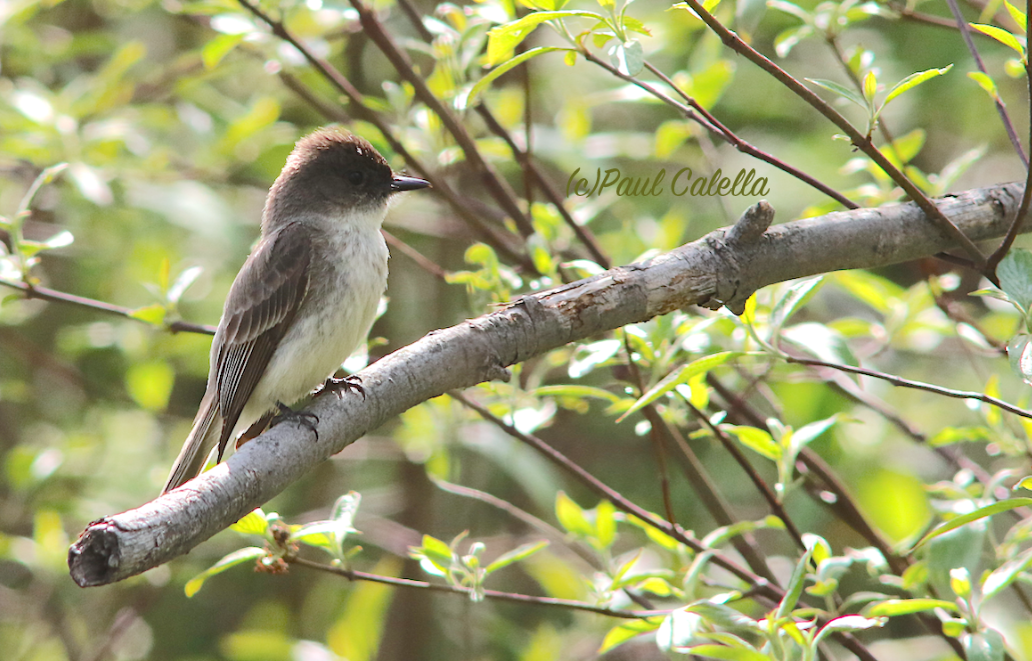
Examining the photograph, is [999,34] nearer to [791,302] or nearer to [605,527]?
[791,302]

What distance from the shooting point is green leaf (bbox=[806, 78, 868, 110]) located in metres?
2.08

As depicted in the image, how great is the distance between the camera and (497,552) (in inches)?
201

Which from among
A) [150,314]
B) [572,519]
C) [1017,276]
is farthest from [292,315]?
[1017,276]

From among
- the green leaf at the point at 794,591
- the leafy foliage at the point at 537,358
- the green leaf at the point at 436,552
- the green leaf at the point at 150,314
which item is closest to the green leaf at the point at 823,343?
the leafy foliage at the point at 537,358

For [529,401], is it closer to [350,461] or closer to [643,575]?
[643,575]

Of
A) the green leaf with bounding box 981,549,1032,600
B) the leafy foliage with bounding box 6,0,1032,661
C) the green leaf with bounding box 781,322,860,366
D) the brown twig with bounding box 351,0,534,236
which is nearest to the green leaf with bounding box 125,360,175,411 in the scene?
the leafy foliage with bounding box 6,0,1032,661

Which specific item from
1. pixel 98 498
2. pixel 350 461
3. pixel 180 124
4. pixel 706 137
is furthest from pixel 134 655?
pixel 706 137

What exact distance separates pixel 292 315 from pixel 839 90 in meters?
2.02

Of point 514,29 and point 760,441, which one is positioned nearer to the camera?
point 514,29

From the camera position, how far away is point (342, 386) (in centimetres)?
294

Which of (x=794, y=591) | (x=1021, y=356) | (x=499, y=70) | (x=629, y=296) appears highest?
(x=499, y=70)

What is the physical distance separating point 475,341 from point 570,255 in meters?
1.41

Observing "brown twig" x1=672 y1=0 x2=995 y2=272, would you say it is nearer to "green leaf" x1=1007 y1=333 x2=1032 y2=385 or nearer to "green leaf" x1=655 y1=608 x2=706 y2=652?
"green leaf" x1=1007 y1=333 x2=1032 y2=385

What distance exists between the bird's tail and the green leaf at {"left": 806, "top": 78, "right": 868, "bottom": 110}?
2.38 meters
